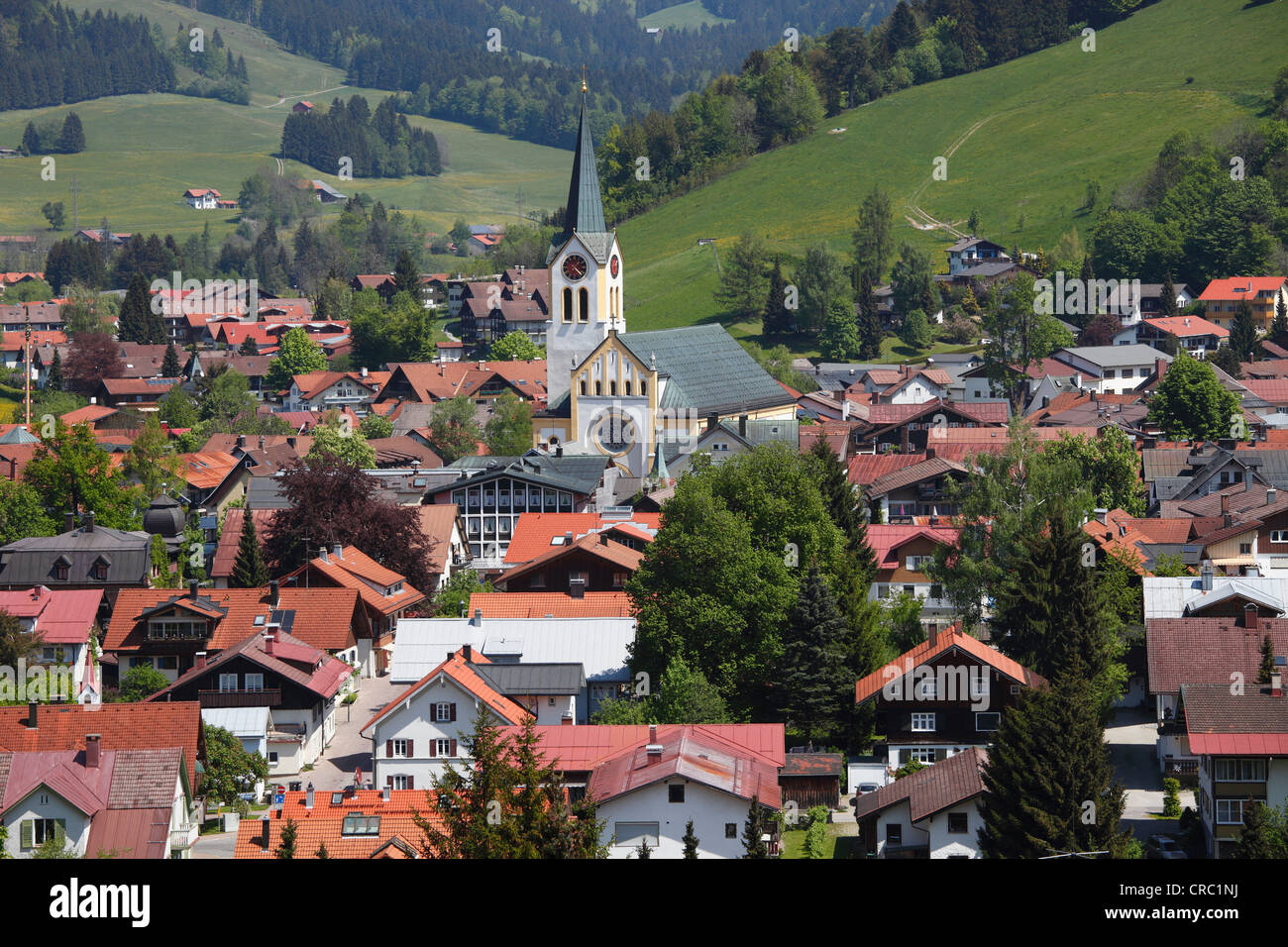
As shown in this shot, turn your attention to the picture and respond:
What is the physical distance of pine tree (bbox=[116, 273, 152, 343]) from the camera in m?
142

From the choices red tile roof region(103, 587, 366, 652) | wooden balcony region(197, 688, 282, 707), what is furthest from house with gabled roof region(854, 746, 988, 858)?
red tile roof region(103, 587, 366, 652)

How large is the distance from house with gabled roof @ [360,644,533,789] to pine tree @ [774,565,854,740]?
6.67 meters

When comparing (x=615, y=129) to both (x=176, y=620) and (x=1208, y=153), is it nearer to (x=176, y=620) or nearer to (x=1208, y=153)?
(x=1208, y=153)

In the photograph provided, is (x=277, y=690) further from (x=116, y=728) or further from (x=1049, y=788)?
(x=1049, y=788)

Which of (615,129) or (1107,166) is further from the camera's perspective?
(615,129)

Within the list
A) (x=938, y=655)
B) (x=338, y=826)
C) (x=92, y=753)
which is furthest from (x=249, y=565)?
(x=338, y=826)

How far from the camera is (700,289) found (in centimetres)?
13012

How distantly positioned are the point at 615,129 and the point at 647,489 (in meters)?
101

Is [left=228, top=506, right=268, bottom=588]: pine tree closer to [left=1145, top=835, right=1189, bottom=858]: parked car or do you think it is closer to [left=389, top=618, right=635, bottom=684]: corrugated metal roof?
[left=389, top=618, right=635, bottom=684]: corrugated metal roof

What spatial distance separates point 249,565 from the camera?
55.7 meters

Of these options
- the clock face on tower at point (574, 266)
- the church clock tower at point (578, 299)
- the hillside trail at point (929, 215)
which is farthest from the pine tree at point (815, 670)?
the hillside trail at point (929, 215)

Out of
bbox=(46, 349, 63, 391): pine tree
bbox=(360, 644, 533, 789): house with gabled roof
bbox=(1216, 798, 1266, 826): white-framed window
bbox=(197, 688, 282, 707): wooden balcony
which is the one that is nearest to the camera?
bbox=(1216, 798, 1266, 826): white-framed window

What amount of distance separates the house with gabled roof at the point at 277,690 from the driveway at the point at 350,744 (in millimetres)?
347
